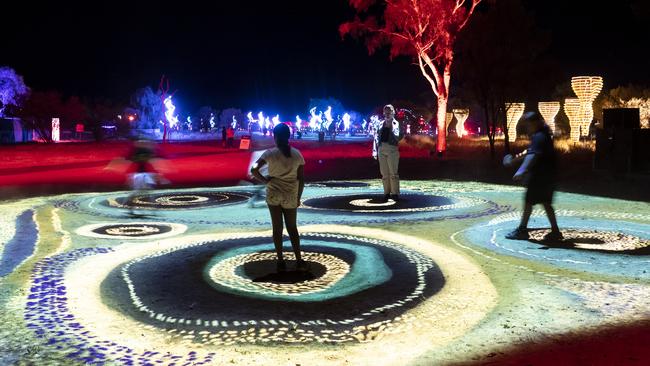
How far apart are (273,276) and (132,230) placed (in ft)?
14.2

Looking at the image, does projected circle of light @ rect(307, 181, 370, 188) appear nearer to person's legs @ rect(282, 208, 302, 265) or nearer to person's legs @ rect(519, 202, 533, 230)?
person's legs @ rect(519, 202, 533, 230)

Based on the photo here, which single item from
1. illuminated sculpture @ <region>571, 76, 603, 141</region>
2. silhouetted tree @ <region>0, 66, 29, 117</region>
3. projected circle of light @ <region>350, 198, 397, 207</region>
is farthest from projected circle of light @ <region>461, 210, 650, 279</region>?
silhouetted tree @ <region>0, 66, 29, 117</region>

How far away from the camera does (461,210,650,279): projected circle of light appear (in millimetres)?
7691

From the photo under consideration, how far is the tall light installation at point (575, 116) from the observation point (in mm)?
38062

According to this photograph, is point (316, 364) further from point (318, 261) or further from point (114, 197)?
point (114, 197)

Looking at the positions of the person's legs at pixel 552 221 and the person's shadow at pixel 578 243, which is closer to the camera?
the person's shadow at pixel 578 243

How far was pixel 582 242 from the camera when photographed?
9.12m

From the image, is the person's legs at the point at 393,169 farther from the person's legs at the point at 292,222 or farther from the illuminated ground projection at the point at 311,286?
the person's legs at the point at 292,222

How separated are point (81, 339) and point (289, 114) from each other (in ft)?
527

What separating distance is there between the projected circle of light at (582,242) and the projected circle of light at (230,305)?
1155 millimetres

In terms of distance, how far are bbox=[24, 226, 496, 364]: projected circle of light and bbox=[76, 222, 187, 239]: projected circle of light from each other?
1.12m

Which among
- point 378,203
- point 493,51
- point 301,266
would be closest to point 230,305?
point 301,266

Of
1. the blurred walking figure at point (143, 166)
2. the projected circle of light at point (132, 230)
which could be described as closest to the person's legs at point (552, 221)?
the projected circle of light at point (132, 230)

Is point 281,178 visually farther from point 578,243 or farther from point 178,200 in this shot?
point 178,200
